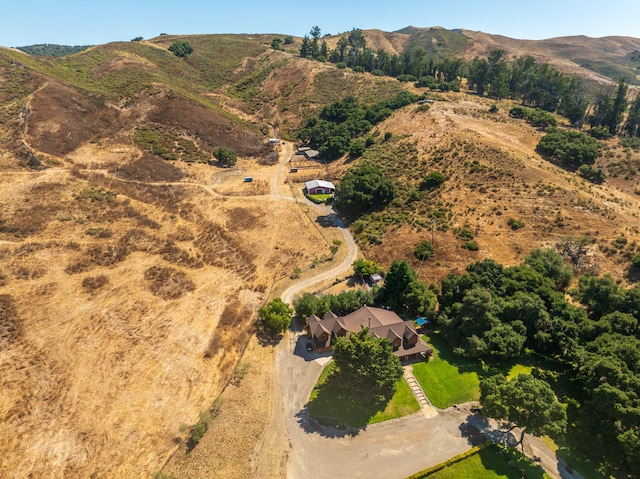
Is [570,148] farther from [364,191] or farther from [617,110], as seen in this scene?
[364,191]

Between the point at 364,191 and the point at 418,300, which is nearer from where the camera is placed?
the point at 418,300

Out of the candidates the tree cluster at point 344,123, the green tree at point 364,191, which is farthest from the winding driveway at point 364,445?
the tree cluster at point 344,123

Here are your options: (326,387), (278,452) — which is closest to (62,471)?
(278,452)

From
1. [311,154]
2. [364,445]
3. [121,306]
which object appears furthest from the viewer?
[311,154]

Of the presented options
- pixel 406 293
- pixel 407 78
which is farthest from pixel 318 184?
pixel 407 78

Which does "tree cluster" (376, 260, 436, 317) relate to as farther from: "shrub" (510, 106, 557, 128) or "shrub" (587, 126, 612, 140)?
"shrub" (587, 126, 612, 140)

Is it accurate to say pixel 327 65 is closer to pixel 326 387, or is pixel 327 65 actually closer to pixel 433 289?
pixel 433 289
